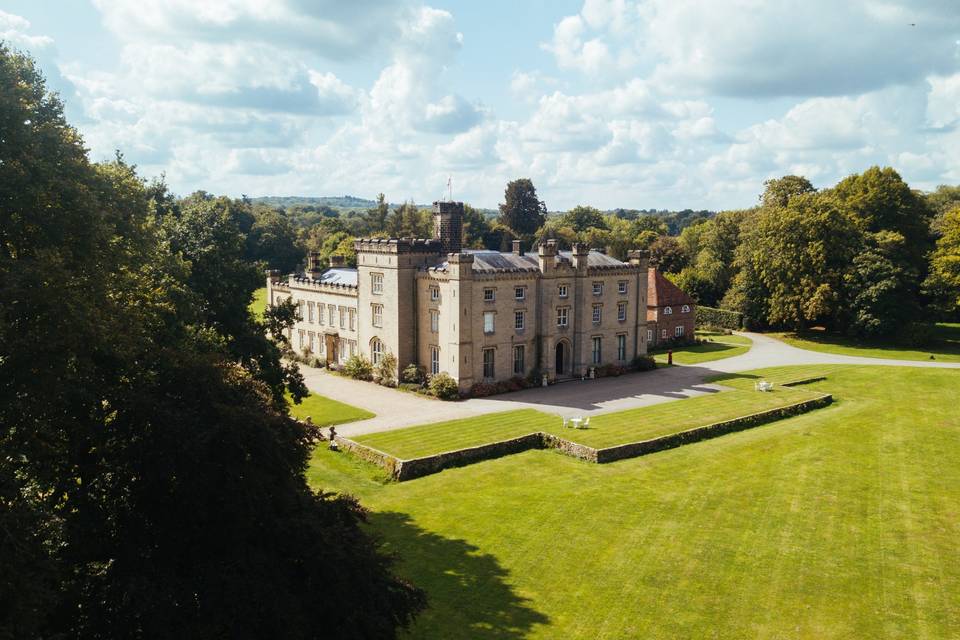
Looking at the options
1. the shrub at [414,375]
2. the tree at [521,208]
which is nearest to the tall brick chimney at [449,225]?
the shrub at [414,375]

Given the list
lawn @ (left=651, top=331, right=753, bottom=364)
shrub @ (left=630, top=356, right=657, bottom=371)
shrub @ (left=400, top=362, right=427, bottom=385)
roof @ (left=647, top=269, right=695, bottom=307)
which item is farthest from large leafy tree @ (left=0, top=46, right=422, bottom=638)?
roof @ (left=647, top=269, right=695, bottom=307)

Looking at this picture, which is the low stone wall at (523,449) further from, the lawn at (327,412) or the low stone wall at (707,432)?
the lawn at (327,412)

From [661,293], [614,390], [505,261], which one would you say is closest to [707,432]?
[614,390]

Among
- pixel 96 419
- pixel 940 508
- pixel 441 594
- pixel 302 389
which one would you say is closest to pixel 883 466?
pixel 940 508

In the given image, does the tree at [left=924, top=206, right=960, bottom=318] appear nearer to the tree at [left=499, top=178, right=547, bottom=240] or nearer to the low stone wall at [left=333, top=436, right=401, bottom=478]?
the low stone wall at [left=333, top=436, right=401, bottom=478]

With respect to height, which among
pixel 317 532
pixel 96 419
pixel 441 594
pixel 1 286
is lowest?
pixel 441 594

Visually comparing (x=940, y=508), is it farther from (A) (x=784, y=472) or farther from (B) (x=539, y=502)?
(B) (x=539, y=502)
